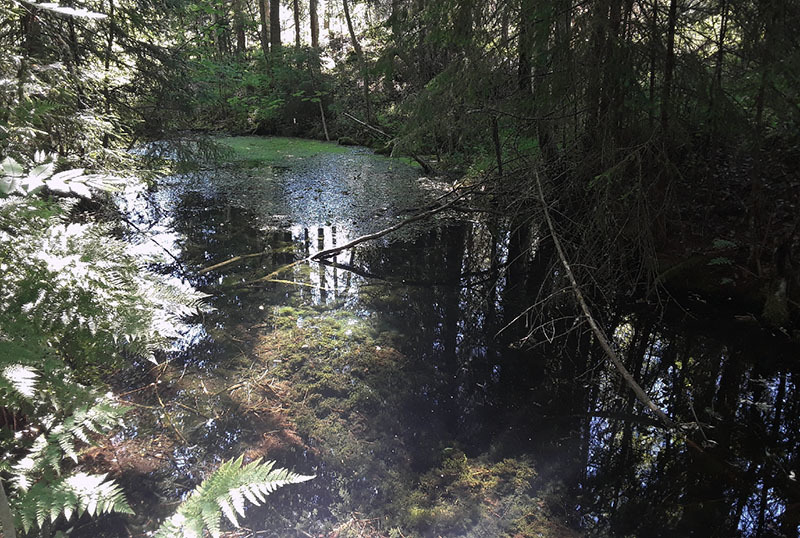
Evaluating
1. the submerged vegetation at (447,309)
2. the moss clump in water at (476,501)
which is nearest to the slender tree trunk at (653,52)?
the submerged vegetation at (447,309)

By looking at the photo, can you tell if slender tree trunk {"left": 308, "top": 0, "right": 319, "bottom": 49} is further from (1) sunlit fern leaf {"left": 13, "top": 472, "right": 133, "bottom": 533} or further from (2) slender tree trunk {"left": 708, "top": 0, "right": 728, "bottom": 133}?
(1) sunlit fern leaf {"left": 13, "top": 472, "right": 133, "bottom": 533}

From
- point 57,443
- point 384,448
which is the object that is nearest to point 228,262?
point 384,448

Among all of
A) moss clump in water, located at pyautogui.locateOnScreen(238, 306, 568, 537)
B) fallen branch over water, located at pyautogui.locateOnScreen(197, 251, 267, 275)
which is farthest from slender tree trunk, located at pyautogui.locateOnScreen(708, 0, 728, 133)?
fallen branch over water, located at pyautogui.locateOnScreen(197, 251, 267, 275)

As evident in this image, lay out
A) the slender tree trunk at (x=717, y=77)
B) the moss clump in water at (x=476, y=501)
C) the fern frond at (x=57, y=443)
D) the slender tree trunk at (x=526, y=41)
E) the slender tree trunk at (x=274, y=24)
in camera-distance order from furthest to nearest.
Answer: the slender tree trunk at (x=274, y=24), the slender tree trunk at (x=526, y=41), the slender tree trunk at (x=717, y=77), the moss clump in water at (x=476, y=501), the fern frond at (x=57, y=443)

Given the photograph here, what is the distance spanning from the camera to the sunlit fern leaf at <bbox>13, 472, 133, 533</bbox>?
4.73 feet

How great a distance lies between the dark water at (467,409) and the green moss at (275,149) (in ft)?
20.2

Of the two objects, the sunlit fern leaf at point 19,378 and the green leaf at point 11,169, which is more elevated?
the green leaf at point 11,169

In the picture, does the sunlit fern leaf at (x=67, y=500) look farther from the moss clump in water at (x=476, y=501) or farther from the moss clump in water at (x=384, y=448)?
the moss clump in water at (x=476, y=501)

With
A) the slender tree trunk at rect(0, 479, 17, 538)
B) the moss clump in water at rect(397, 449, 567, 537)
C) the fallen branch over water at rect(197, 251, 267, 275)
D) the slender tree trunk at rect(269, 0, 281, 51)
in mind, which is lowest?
the moss clump in water at rect(397, 449, 567, 537)

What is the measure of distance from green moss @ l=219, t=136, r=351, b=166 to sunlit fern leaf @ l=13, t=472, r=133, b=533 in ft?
30.4

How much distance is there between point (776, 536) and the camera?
215cm

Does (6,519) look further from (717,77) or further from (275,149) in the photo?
(275,149)

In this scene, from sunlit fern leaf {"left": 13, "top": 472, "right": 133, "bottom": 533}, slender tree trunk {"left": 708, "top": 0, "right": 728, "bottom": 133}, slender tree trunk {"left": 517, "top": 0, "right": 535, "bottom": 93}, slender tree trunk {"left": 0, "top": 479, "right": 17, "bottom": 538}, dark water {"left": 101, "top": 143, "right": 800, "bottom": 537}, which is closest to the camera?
slender tree trunk {"left": 0, "top": 479, "right": 17, "bottom": 538}

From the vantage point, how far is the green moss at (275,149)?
1105cm
